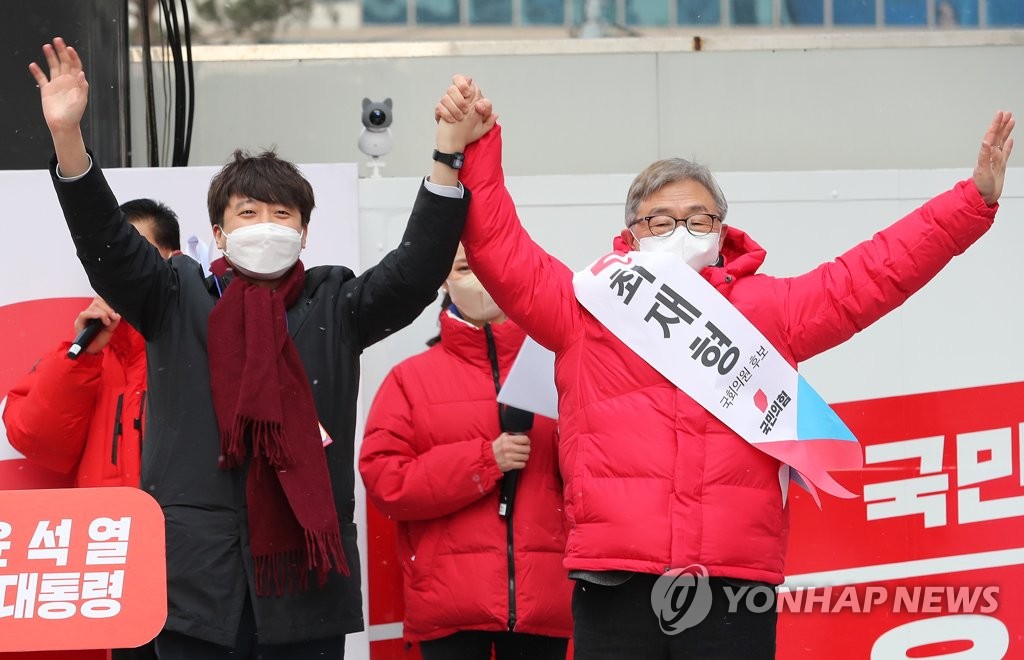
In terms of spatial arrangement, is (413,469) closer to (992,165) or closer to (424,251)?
(424,251)

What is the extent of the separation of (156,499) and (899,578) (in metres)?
2.51

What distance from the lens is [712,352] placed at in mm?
3146

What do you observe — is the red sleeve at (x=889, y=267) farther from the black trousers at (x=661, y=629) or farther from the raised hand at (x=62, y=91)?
the raised hand at (x=62, y=91)

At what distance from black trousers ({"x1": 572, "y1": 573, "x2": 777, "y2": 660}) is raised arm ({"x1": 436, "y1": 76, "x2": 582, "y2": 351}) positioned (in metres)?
0.61

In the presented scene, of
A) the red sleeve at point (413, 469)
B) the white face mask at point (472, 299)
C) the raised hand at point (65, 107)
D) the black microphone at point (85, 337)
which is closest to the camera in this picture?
the raised hand at point (65, 107)

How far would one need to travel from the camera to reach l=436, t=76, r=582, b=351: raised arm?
3.09 m

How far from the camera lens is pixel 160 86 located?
622 cm

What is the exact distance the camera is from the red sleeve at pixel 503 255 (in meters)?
3.09

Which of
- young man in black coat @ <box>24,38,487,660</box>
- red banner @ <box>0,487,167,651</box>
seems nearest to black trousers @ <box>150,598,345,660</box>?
young man in black coat @ <box>24,38,487,660</box>

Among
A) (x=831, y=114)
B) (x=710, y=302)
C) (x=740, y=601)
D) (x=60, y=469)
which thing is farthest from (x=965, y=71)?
(x=60, y=469)

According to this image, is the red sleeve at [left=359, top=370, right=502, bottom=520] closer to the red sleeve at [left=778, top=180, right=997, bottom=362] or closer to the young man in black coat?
the young man in black coat

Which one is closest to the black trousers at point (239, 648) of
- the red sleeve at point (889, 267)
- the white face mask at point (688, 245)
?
the white face mask at point (688, 245)

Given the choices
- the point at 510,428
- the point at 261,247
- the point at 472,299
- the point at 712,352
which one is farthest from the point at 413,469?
the point at 712,352

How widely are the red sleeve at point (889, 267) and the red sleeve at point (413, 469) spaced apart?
3.55 ft
